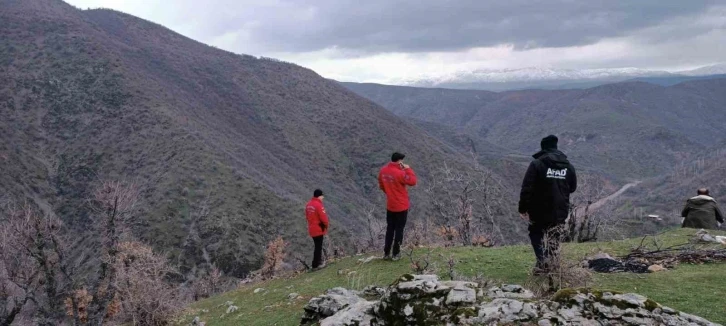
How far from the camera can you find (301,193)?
210 feet

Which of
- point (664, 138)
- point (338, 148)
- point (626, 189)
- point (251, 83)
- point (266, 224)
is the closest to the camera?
point (266, 224)

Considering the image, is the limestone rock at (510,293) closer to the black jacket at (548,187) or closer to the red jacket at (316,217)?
the black jacket at (548,187)

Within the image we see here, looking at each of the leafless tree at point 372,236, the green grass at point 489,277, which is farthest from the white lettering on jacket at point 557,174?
the leafless tree at point 372,236

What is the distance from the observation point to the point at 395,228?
1112cm

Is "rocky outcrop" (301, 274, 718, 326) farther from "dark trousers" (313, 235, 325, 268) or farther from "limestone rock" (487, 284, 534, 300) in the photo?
"dark trousers" (313, 235, 325, 268)

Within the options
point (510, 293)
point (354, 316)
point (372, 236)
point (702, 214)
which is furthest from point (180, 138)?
point (510, 293)

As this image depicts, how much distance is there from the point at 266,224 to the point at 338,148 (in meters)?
37.3

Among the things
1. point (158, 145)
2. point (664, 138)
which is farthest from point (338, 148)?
point (664, 138)

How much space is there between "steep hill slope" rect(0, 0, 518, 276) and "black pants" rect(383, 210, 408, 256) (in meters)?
35.7

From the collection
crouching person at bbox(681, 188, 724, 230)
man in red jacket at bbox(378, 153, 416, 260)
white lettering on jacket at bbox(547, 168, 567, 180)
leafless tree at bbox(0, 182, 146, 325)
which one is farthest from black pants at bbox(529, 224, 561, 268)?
leafless tree at bbox(0, 182, 146, 325)

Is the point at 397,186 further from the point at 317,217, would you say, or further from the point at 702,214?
the point at 702,214

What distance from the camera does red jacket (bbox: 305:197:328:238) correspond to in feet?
43.0

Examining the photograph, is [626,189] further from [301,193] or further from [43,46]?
[43,46]

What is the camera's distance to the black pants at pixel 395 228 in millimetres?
10883
